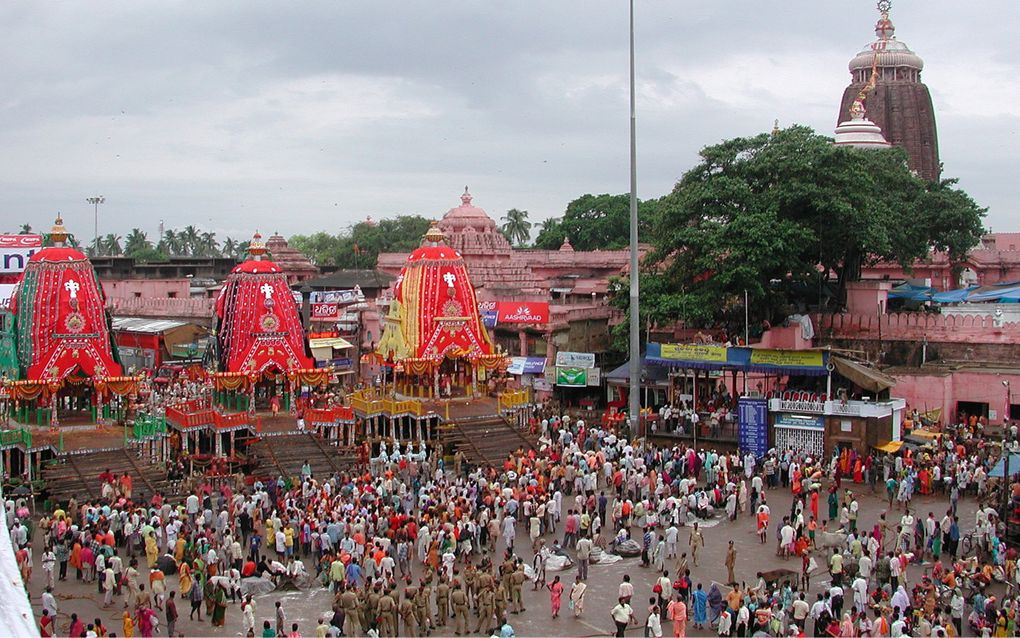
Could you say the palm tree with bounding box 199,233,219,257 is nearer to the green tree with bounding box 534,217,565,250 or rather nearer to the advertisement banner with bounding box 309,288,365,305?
the green tree with bounding box 534,217,565,250

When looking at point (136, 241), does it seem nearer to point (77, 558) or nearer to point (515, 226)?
point (515, 226)

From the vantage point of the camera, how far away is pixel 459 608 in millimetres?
16125

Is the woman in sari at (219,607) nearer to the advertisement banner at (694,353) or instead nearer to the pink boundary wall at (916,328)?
the advertisement banner at (694,353)

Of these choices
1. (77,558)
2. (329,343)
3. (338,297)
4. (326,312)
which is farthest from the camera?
(338,297)

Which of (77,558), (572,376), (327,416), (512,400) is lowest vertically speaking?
(77,558)

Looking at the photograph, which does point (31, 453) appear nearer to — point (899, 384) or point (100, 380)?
point (100, 380)

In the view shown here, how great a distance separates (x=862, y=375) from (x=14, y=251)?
40.2m

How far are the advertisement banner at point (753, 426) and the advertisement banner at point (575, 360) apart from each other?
7827 mm

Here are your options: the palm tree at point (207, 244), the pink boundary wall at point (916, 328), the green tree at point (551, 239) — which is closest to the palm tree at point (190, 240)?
the palm tree at point (207, 244)

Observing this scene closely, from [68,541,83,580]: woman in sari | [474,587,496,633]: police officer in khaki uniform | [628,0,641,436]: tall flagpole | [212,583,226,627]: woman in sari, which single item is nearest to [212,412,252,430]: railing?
[68,541,83,580]: woman in sari

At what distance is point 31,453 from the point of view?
82.3ft

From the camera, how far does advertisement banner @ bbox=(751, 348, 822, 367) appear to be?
88.4ft

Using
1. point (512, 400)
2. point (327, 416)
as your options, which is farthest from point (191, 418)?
point (512, 400)

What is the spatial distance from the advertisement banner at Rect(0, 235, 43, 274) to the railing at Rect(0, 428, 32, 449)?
1157 inches
